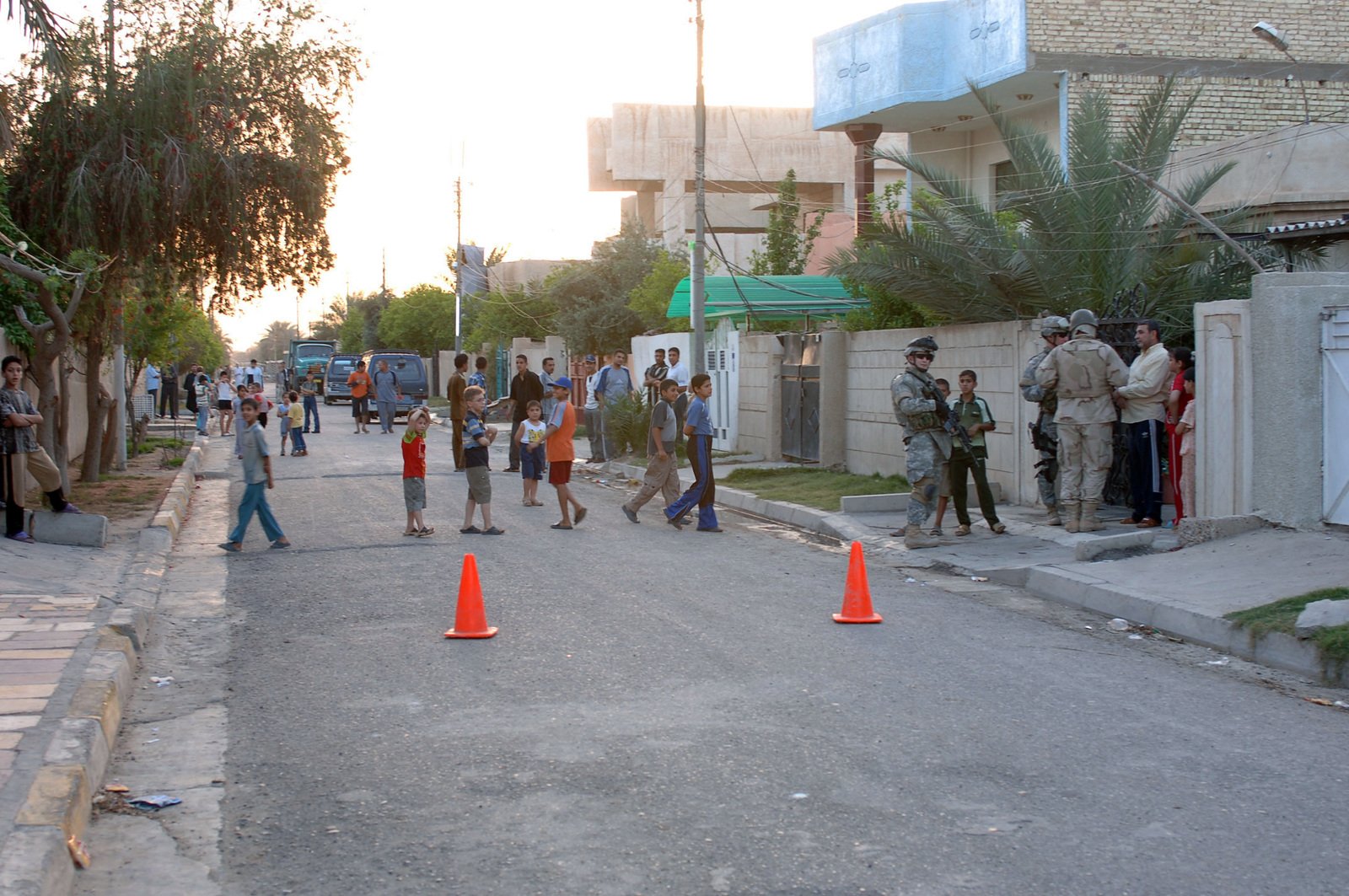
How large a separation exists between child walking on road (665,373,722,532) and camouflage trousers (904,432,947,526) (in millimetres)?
2429

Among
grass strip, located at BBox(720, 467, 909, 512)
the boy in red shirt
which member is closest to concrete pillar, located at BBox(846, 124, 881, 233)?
grass strip, located at BBox(720, 467, 909, 512)

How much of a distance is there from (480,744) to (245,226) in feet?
35.2

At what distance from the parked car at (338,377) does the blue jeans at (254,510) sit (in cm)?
3934

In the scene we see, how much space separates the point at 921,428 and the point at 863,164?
64.6 ft

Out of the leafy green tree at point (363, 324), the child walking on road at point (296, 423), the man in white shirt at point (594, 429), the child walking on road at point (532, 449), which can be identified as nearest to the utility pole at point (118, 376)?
the child walking on road at point (296, 423)

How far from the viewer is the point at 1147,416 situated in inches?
481

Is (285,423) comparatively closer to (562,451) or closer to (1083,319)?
(562,451)

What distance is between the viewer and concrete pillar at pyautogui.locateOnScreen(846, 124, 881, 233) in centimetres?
2872

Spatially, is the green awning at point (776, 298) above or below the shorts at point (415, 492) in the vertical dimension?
above

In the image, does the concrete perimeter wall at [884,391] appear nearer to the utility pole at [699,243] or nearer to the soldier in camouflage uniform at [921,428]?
the utility pole at [699,243]

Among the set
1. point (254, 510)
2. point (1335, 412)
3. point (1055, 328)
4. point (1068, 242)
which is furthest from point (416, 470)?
point (1335, 412)

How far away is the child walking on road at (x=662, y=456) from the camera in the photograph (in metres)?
14.1

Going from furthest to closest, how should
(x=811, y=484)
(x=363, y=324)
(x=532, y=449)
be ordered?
1. (x=363, y=324)
2. (x=811, y=484)
3. (x=532, y=449)

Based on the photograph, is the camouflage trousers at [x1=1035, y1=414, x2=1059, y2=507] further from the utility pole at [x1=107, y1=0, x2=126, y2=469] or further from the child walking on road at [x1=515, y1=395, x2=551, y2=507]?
the utility pole at [x1=107, y1=0, x2=126, y2=469]
